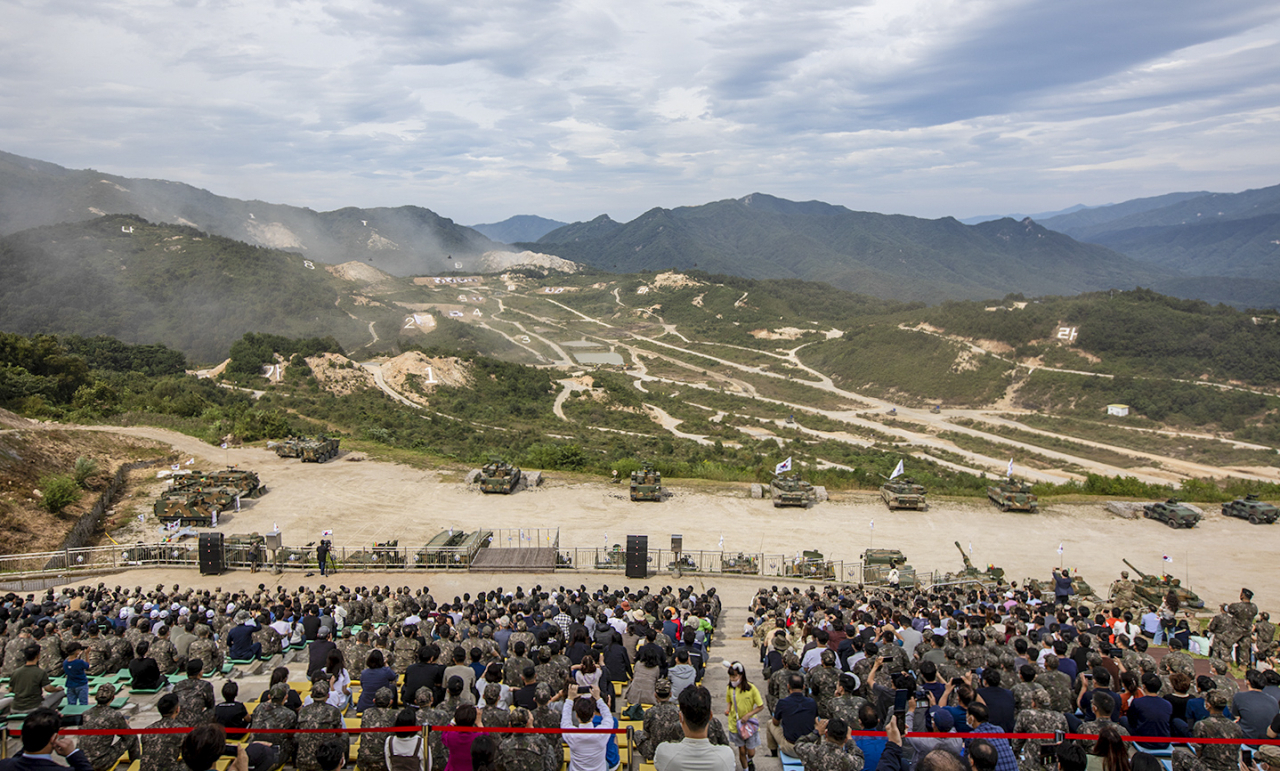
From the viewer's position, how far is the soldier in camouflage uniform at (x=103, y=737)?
7.82 meters

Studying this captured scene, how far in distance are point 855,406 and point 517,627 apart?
258 ft

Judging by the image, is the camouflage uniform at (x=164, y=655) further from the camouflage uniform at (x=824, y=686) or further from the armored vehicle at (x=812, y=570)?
the armored vehicle at (x=812, y=570)

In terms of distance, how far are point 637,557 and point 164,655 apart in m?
13.0

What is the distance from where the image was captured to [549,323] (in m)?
144

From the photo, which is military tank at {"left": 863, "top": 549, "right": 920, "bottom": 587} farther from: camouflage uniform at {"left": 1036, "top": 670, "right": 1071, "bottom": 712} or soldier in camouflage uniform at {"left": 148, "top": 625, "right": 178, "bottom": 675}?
soldier in camouflage uniform at {"left": 148, "top": 625, "right": 178, "bottom": 675}

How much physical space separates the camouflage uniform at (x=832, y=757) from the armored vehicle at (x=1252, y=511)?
34936 millimetres

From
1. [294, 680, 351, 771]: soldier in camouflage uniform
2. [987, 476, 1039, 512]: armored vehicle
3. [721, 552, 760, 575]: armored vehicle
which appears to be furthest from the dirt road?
[294, 680, 351, 771]: soldier in camouflage uniform

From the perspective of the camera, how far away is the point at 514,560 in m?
23.0

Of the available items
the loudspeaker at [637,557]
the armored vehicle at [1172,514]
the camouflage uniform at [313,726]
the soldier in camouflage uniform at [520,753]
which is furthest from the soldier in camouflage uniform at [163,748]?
the armored vehicle at [1172,514]

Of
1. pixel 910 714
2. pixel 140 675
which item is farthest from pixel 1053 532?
pixel 140 675

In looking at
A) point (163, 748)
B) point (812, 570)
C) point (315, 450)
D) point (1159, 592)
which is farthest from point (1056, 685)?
point (315, 450)

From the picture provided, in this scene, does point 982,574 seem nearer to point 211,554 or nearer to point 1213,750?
point 1213,750

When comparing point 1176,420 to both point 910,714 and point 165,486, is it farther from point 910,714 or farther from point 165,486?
point 165,486

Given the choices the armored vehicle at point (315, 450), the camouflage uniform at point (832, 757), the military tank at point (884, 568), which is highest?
the camouflage uniform at point (832, 757)
